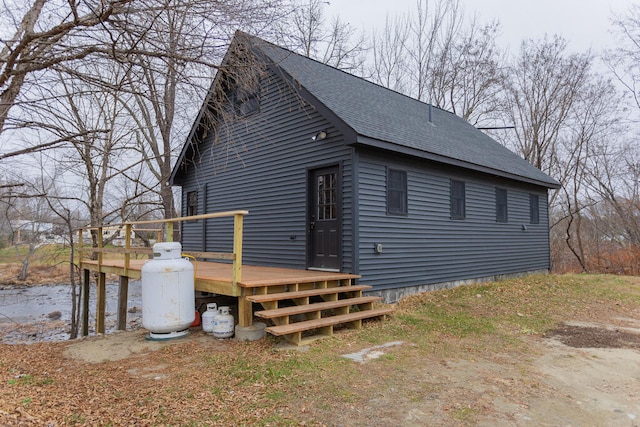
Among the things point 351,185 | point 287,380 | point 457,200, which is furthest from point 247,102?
point 287,380

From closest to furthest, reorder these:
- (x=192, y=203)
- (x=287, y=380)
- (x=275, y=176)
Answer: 1. (x=287, y=380)
2. (x=275, y=176)
3. (x=192, y=203)

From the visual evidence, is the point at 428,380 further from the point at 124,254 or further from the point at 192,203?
the point at 192,203

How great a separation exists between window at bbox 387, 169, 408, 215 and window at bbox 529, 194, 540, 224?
20.7 feet

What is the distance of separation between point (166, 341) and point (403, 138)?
17.5 ft

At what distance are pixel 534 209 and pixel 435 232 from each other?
220 inches

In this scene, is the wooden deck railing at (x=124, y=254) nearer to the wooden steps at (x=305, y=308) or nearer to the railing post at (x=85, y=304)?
the railing post at (x=85, y=304)

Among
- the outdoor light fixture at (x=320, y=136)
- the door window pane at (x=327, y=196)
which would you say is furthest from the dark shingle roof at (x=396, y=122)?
the door window pane at (x=327, y=196)

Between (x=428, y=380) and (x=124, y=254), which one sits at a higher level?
(x=124, y=254)

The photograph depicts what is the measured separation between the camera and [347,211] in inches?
270

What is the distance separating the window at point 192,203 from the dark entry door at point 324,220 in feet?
16.2

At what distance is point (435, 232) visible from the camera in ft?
Result: 27.8

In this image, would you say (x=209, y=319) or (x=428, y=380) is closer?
(x=428, y=380)

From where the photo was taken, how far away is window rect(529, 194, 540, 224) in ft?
39.5

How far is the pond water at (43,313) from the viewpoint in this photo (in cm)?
1092
